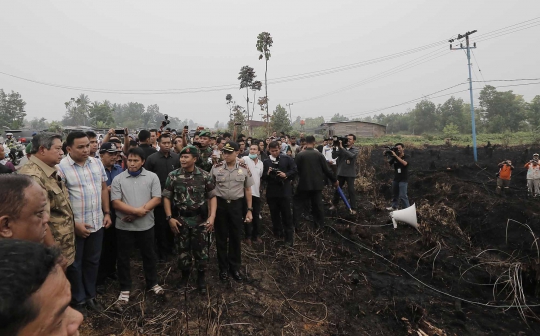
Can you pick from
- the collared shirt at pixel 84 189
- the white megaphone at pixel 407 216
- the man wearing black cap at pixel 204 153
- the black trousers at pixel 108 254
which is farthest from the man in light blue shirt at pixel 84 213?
the white megaphone at pixel 407 216

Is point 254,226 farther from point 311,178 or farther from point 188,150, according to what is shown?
point 188,150

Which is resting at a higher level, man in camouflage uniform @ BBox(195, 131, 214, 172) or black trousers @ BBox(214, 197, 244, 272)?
man in camouflage uniform @ BBox(195, 131, 214, 172)

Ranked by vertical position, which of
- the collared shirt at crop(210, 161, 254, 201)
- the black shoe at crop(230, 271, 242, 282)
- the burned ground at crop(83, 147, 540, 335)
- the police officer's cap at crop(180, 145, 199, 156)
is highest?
the police officer's cap at crop(180, 145, 199, 156)

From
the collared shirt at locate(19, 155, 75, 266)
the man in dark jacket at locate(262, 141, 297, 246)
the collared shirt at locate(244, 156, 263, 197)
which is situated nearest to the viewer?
the collared shirt at locate(19, 155, 75, 266)

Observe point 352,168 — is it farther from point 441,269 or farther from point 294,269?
point 294,269

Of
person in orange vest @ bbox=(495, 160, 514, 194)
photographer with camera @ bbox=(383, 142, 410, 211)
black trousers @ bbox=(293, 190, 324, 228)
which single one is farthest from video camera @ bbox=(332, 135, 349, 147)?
person in orange vest @ bbox=(495, 160, 514, 194)

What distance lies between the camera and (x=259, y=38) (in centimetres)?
2414

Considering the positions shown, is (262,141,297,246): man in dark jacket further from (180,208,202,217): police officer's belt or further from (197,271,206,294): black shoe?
(197,271,206,294): black shoe

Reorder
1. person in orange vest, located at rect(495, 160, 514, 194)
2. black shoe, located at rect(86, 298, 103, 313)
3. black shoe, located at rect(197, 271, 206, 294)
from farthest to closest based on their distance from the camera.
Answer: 1. person in orange vest, located at rect(495, 160, 514, 194)
2. black shoe, located at rect(197, 271, 206, 294)
3. black shoe, located at rect(86, 298, 103, 313)

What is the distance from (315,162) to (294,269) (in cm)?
203

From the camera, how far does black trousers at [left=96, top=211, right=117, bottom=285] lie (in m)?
3.65

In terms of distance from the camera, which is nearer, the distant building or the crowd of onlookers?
the crowd of onlookers

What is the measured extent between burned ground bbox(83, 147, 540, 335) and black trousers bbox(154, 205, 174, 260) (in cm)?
33

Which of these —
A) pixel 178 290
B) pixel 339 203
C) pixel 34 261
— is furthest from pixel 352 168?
pixel 34 261
